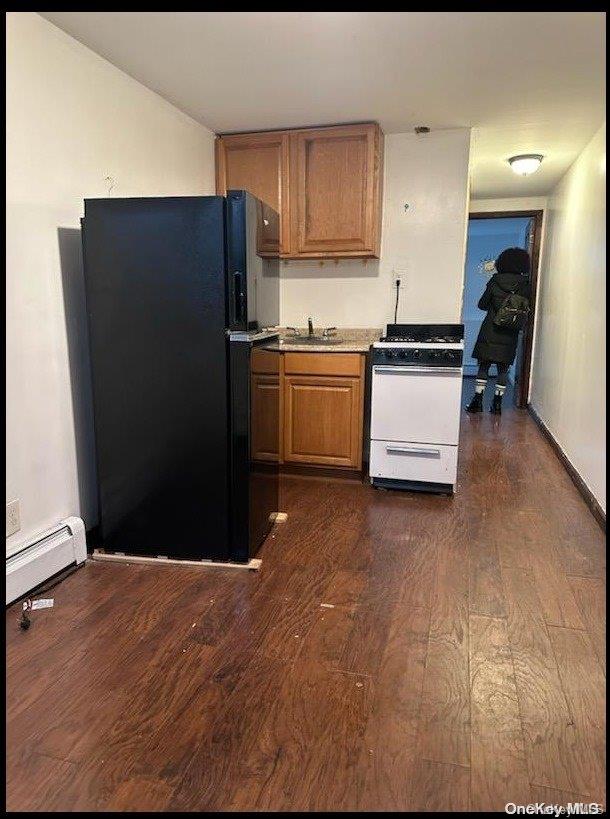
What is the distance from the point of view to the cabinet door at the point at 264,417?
2236 millimetres

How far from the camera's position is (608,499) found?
122 centimetres

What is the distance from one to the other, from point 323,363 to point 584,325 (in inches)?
67.2

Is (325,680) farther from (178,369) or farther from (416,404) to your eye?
(416,404)

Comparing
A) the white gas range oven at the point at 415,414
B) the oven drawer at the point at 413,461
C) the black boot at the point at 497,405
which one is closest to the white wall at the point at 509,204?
the black boot at the point at 497,405

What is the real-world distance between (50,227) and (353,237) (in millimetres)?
1777

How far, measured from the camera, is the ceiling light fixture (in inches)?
127

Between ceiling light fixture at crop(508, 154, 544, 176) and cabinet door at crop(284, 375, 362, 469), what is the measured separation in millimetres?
1748

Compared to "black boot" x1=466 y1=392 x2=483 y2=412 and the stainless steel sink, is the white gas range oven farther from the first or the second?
"black boot" x1=466 y1=392 x2=483 y2=412

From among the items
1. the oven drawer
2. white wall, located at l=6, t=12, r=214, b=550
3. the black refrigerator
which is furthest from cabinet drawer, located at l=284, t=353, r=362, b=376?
white wall, located at l=6, t=12, r=214, b=550

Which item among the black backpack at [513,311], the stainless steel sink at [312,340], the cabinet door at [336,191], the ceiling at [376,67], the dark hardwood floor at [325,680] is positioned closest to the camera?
the dark hardwood floor at [325,680]

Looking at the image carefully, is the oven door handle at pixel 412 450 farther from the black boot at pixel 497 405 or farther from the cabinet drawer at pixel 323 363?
the black boot at pixel 497 405

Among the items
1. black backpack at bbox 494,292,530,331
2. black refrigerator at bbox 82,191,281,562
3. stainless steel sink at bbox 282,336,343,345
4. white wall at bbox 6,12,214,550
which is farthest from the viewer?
black backpack at bbox 494,292,530,331

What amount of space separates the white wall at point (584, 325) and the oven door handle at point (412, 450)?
27.1 inches

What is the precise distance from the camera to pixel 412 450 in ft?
9.98
